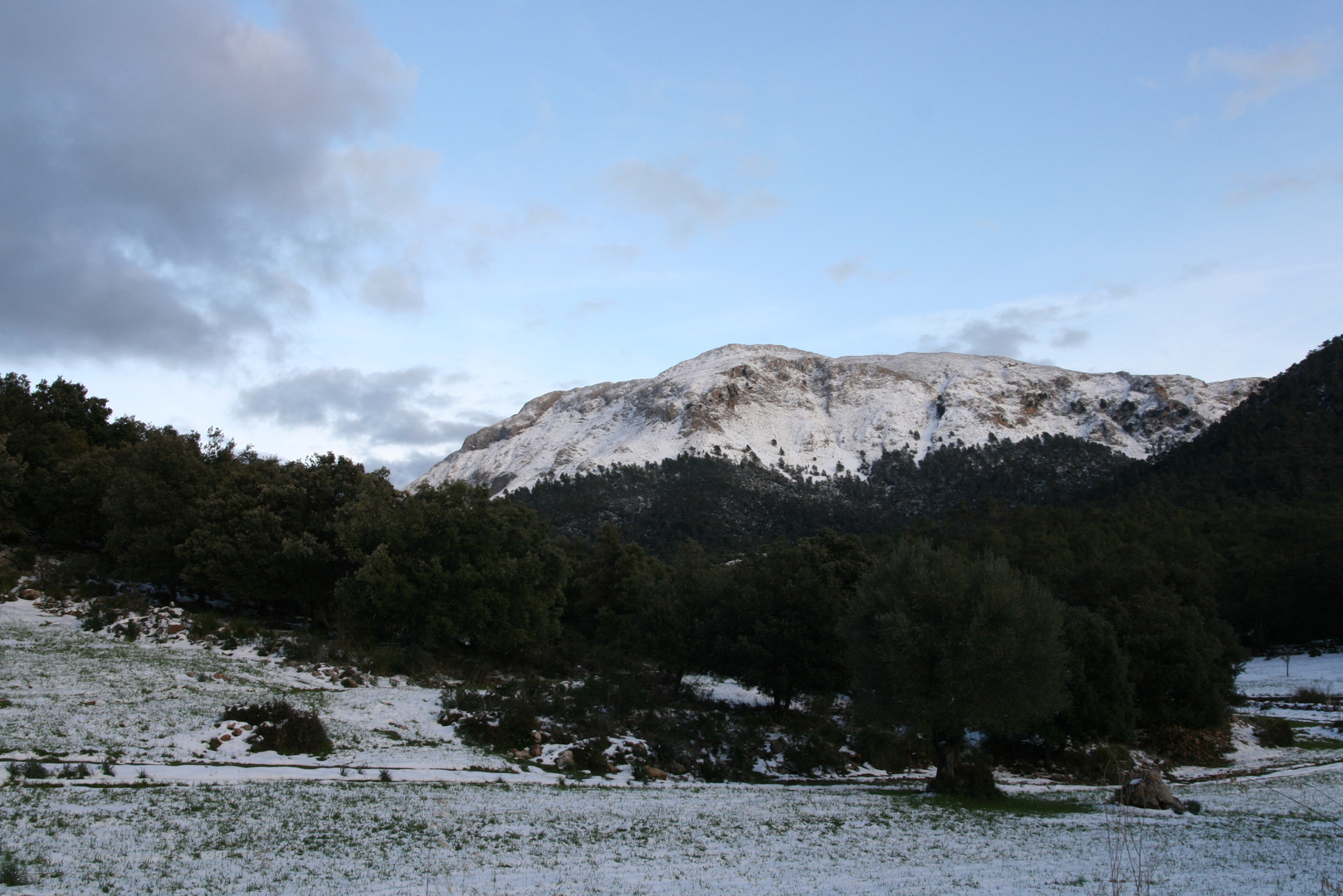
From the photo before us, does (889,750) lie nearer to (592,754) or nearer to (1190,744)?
(592,754)

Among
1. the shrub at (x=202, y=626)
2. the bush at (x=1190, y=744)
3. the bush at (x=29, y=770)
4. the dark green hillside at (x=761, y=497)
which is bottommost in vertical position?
the bush at (x=1190, y=744)

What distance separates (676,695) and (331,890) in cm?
2816

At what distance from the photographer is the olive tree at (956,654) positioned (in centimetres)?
2103

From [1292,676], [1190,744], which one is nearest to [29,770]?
[1190,744]

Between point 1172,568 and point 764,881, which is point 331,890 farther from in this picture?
point 1172,568

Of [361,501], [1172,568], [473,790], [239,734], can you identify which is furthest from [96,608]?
[1172,568]

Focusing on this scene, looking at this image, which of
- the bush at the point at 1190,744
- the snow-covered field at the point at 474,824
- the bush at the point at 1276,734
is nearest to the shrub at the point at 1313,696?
the bush at the point at 1276,734

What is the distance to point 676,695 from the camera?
117 feet

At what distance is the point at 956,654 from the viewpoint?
21.2 meters

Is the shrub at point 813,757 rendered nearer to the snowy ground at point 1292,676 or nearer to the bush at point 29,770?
the bush at point 29,770

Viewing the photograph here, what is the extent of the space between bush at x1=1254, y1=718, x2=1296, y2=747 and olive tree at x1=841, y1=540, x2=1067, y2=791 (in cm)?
1690

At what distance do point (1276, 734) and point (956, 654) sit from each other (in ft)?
73.0

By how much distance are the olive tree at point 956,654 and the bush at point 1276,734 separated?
16896mm

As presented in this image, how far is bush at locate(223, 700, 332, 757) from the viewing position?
708 inches
